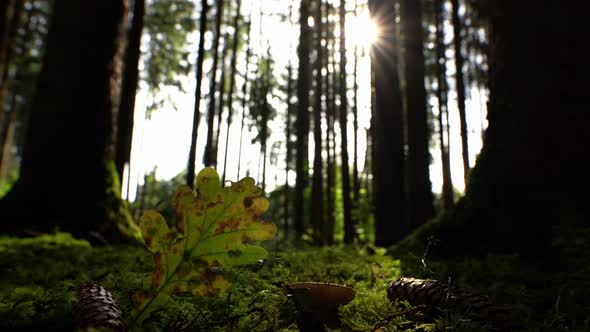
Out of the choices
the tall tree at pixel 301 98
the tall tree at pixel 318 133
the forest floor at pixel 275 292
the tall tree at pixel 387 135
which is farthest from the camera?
the tall tree at pixel 301 98

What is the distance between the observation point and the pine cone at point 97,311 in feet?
4.54

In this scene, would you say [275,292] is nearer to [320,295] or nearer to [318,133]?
[320,295]

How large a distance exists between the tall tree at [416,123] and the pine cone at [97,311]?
767 centimetres

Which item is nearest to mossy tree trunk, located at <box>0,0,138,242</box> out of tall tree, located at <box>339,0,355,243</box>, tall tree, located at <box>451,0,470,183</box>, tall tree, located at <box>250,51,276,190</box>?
tall tree, located at <box>339,0,355,243</box>

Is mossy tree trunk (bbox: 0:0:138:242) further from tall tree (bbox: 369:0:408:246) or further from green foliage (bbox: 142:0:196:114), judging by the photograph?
green foliage (bbox: 142:0:196:114)

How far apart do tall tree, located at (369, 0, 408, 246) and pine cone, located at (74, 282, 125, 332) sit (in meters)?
7.32

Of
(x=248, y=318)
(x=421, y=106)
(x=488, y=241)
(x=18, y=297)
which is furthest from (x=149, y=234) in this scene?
(x=421, y=106)

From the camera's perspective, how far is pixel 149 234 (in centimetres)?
150

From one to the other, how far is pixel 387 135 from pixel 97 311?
26.5 ft

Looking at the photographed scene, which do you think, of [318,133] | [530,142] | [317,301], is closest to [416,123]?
[318,133]

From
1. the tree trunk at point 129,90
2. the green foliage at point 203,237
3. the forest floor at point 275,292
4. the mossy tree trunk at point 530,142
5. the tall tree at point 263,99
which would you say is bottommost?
the forest floor at point 275,292

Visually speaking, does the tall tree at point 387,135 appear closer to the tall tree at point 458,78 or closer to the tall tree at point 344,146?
the tall tree at point 344,146

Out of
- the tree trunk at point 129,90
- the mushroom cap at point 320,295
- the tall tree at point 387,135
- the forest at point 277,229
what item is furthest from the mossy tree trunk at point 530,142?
the tree trunk at point 129,90

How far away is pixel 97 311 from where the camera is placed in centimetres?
146
